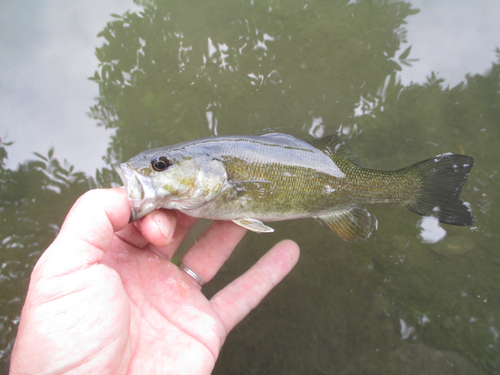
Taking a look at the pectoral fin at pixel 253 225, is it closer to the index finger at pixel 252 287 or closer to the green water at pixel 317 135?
the index finger at pixel 252 287

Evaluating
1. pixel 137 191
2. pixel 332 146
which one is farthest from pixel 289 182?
pixel 137 191

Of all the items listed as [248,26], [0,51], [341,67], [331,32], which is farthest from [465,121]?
[0,51]

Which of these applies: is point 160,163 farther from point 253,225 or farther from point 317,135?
point 317,135

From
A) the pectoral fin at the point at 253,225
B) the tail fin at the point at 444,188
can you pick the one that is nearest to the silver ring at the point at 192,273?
the pectoral fin at the point at 253,225

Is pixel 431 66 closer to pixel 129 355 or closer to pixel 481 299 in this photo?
pixel 481 299

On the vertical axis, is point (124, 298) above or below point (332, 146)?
below

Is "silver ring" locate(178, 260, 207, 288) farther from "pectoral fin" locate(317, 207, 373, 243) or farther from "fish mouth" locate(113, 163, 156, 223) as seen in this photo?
"pectoral fin" locate(317, 207, 373, 243)
